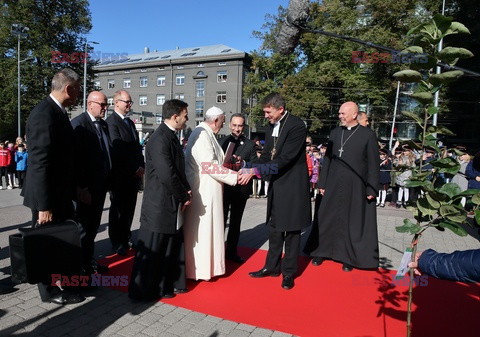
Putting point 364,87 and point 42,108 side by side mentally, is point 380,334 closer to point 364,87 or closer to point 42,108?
point 42,108

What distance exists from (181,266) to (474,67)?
101 feet

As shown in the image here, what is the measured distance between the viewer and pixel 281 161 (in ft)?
13.0

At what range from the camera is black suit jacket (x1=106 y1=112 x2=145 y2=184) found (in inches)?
191

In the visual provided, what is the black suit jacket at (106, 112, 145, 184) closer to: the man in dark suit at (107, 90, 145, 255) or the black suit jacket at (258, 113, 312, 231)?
the man in dark suit at (107, 90, 145, 255)

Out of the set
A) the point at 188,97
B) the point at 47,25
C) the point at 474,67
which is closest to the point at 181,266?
the point at 47,25

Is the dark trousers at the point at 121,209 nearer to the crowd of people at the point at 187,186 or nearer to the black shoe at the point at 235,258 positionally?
the crowd of people at the point at 187,186

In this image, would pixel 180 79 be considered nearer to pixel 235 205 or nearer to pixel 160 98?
pixel 160 98

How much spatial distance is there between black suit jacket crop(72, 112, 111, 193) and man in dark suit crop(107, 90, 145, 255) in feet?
1.88

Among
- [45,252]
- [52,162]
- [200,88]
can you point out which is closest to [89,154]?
[52,162]

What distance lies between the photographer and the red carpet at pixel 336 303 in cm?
318

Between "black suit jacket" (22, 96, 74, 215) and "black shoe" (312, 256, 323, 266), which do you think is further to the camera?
"black shoe" (312, 256, 323, 266)

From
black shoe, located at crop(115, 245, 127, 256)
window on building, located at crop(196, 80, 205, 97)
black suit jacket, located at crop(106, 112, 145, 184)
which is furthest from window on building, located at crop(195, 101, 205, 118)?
black shoe, located at crop(115, 245, 127, 256)

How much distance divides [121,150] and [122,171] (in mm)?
308

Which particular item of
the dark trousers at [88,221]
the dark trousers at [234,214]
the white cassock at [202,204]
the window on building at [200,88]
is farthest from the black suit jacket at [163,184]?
the window on building at [200,88]
